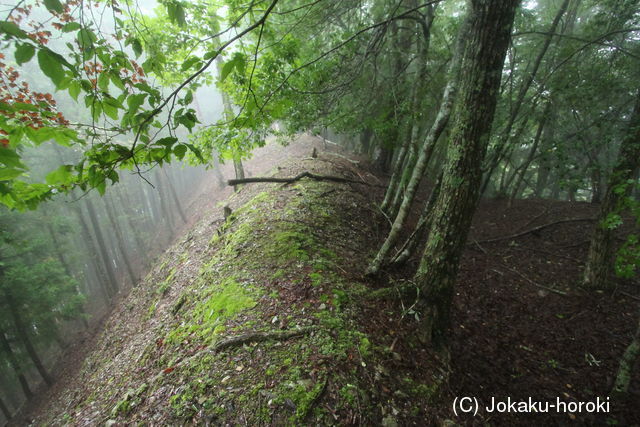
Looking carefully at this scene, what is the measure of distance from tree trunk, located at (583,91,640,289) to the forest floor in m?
0.37

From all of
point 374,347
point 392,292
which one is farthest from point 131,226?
point 374,347

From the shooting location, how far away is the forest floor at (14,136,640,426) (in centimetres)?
298

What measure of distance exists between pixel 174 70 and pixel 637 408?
9.16 metres

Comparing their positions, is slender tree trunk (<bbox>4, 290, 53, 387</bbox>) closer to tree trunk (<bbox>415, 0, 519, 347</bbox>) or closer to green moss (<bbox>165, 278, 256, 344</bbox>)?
green moss (<bbox>165, 278, 256, 344</bbox>)

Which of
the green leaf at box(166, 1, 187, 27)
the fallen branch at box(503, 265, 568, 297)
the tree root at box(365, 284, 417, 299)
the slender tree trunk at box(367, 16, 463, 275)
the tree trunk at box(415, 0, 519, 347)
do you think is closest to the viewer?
the green leaf at box(166, 1, 187, 27)

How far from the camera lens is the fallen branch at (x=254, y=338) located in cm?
351

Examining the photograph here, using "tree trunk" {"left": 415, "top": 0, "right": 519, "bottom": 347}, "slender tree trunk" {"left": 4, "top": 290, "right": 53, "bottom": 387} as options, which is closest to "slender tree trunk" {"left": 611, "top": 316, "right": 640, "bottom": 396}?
"tree trunk" {"left": 415, "top": 0, "right": 519, "bottom": 347}

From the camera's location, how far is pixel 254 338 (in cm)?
354

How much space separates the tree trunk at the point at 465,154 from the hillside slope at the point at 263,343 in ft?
3.00

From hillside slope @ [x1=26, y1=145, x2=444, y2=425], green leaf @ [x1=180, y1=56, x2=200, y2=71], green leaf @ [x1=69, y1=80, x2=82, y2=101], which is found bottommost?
hillside slope @ [x1=26, y1=145, x2=444, y2=425]

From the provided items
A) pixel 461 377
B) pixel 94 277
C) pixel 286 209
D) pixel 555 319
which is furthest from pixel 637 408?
pixel 94 277

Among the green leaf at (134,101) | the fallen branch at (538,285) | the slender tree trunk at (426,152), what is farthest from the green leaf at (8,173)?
the fallen branch at (538,285)

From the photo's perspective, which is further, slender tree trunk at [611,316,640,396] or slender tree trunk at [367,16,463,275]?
slender tree trunk at [367,16,463,275]

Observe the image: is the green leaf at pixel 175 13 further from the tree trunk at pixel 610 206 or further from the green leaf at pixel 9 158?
the tree trunk at pixel 610 206
